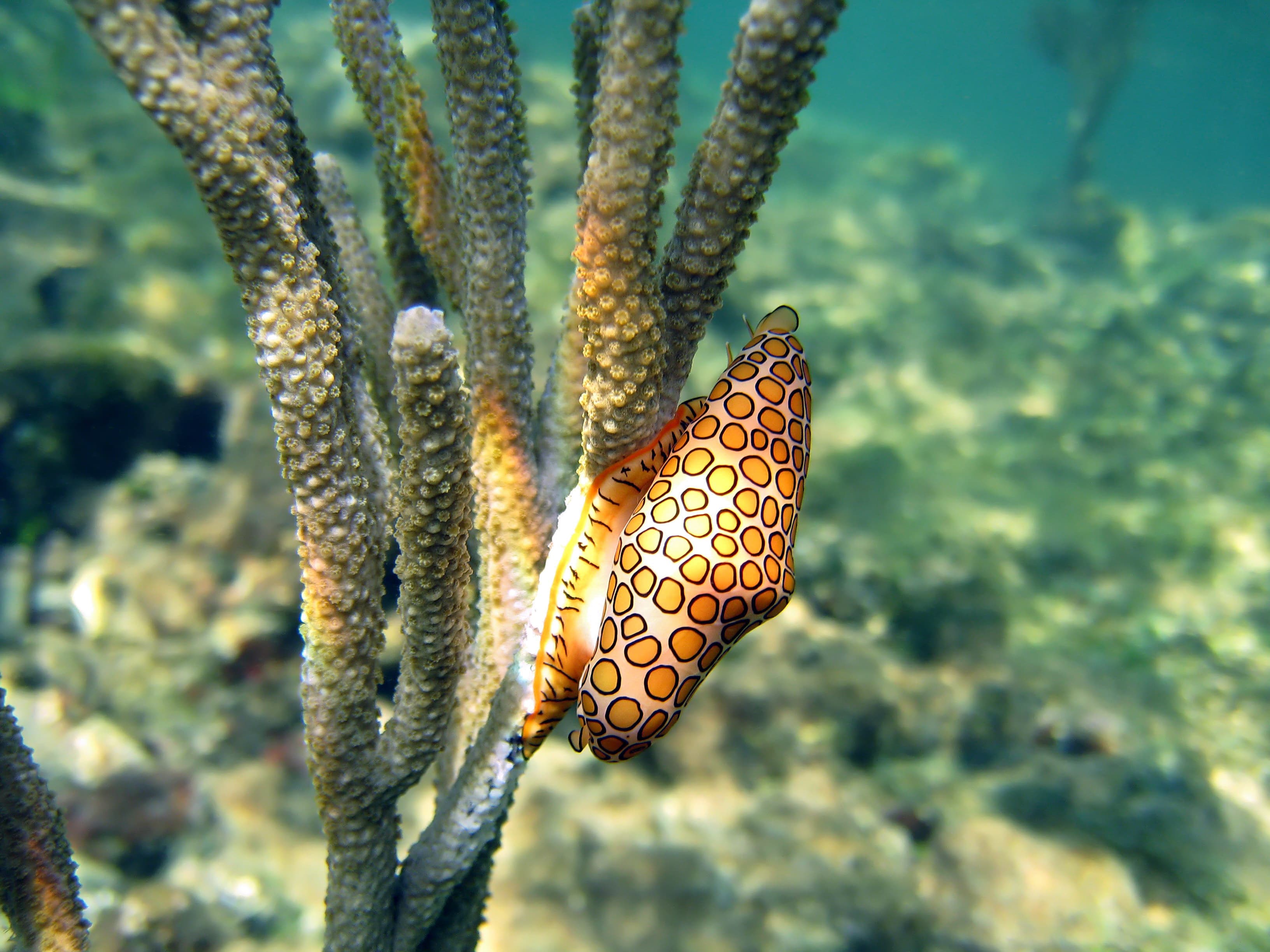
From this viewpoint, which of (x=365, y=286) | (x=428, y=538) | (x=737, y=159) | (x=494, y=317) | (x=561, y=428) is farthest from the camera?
(x=365, y=286)

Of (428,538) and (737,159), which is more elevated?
(737,159)

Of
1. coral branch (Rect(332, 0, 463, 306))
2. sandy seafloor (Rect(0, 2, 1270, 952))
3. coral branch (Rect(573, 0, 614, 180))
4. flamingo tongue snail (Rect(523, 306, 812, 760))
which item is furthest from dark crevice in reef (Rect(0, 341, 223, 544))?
flamingo tongue snail (Rect(523, 306, 812, 760))

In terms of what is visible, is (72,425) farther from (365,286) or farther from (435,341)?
(435,341)

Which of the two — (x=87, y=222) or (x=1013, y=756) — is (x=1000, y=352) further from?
A: (x=87, y=222)

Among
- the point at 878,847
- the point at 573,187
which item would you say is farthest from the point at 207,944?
the point at 573,187

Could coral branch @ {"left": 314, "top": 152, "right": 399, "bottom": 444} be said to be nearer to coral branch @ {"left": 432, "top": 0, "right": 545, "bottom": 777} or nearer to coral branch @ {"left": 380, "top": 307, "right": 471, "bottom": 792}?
coral branch @ {"left": 432, "top": 0, "right": 545, "bottom": 777}

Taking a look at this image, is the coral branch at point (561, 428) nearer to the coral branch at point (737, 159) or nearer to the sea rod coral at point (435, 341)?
the sea rod coral at point (435, 341)

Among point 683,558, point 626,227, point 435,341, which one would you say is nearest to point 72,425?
point 435,341
